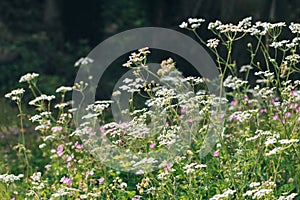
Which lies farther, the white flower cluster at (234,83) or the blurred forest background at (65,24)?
the blurred forest background at (65,24)

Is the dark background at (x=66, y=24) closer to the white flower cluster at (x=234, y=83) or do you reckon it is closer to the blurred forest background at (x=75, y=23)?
the blurred forest background at (x=75, y=23)

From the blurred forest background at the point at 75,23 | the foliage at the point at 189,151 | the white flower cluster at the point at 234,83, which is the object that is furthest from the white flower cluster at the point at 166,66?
the blurred forest background at the point at 75,23

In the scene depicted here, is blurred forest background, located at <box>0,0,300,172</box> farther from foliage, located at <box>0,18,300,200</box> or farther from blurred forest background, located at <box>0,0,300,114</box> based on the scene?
foliage, located at <box>0,18,300,200</box>

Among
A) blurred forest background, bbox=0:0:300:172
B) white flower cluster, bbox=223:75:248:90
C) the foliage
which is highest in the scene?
blurred forest background, bbox=0:0:300:172

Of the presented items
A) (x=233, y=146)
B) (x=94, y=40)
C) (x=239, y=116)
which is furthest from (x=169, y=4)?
(x=239, y=116)

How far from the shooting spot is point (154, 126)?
4.04 m

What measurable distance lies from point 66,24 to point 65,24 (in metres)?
0.02

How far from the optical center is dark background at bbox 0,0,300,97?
9.50 meters

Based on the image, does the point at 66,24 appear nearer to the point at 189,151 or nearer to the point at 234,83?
the point at 234,83

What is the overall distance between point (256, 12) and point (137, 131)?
559 centimetres

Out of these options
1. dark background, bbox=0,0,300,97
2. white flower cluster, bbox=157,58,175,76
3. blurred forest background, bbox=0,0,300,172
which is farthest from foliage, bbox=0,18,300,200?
dark background, bbox=0,0,300,97

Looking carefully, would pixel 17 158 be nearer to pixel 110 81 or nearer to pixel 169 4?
pixel 110 81

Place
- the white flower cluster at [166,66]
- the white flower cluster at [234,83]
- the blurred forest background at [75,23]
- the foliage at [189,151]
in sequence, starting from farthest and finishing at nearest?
the blurred forest background at [75,23] < the white flower cluster at [234,83] < the white flower cluster at [166,66] < the foliage at [189,151]

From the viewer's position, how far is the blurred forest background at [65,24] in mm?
9516
